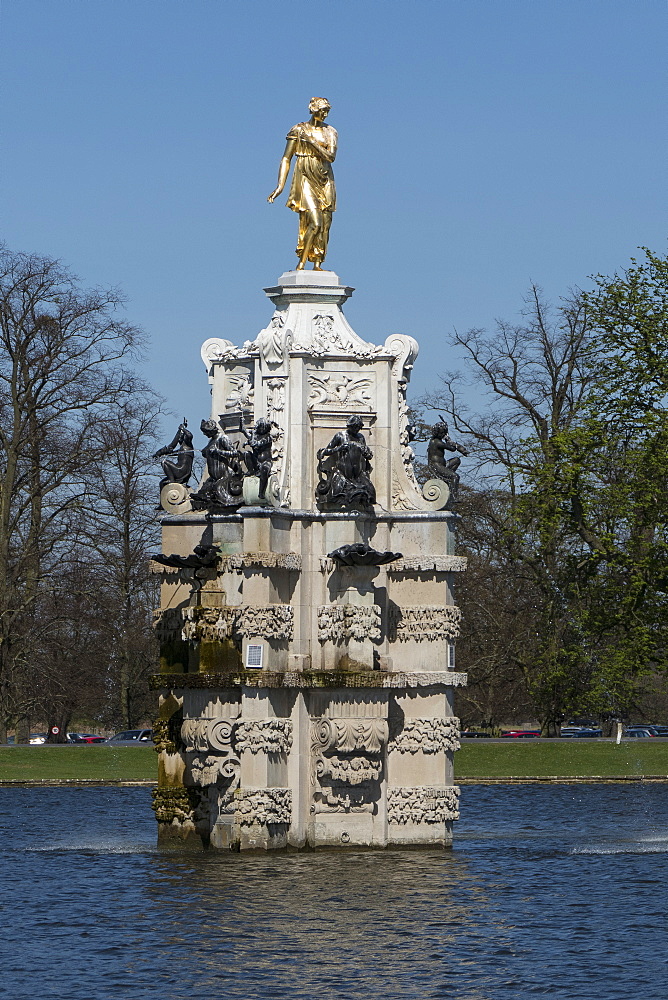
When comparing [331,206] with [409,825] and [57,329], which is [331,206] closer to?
[409,825]

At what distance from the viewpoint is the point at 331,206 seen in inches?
1437

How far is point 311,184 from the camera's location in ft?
119

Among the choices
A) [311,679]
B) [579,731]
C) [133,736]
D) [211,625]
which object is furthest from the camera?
[579,731]

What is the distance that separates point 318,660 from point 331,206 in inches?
318

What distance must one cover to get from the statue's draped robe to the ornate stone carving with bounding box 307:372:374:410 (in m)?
2.52

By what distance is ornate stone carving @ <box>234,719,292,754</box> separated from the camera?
33469mm

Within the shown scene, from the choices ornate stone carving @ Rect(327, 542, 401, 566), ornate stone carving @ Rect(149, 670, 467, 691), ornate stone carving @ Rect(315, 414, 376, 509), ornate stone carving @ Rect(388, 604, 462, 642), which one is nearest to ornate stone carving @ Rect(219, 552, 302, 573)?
ornate stone carving @ Rect(327, 542, 401, 566)

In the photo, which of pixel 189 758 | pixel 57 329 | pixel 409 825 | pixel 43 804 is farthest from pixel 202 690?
pixel 57 329

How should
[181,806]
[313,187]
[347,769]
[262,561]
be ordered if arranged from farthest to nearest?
[313,187] → [181,806] → [347,769] → [262,561]

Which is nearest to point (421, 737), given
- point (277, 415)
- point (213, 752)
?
point (213, 752)

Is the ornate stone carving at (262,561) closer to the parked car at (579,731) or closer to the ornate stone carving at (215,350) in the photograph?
the ornate stone carving at (215,350)

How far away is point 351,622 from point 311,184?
7901 mm

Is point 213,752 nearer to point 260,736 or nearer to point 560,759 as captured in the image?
point 260,736

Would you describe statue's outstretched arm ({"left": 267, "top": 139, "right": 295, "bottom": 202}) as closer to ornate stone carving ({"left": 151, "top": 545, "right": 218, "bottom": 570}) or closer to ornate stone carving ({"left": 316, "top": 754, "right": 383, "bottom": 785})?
ornate stone carving ({"left": 151, "top": 545, "right": 218, "bottom": 570})
